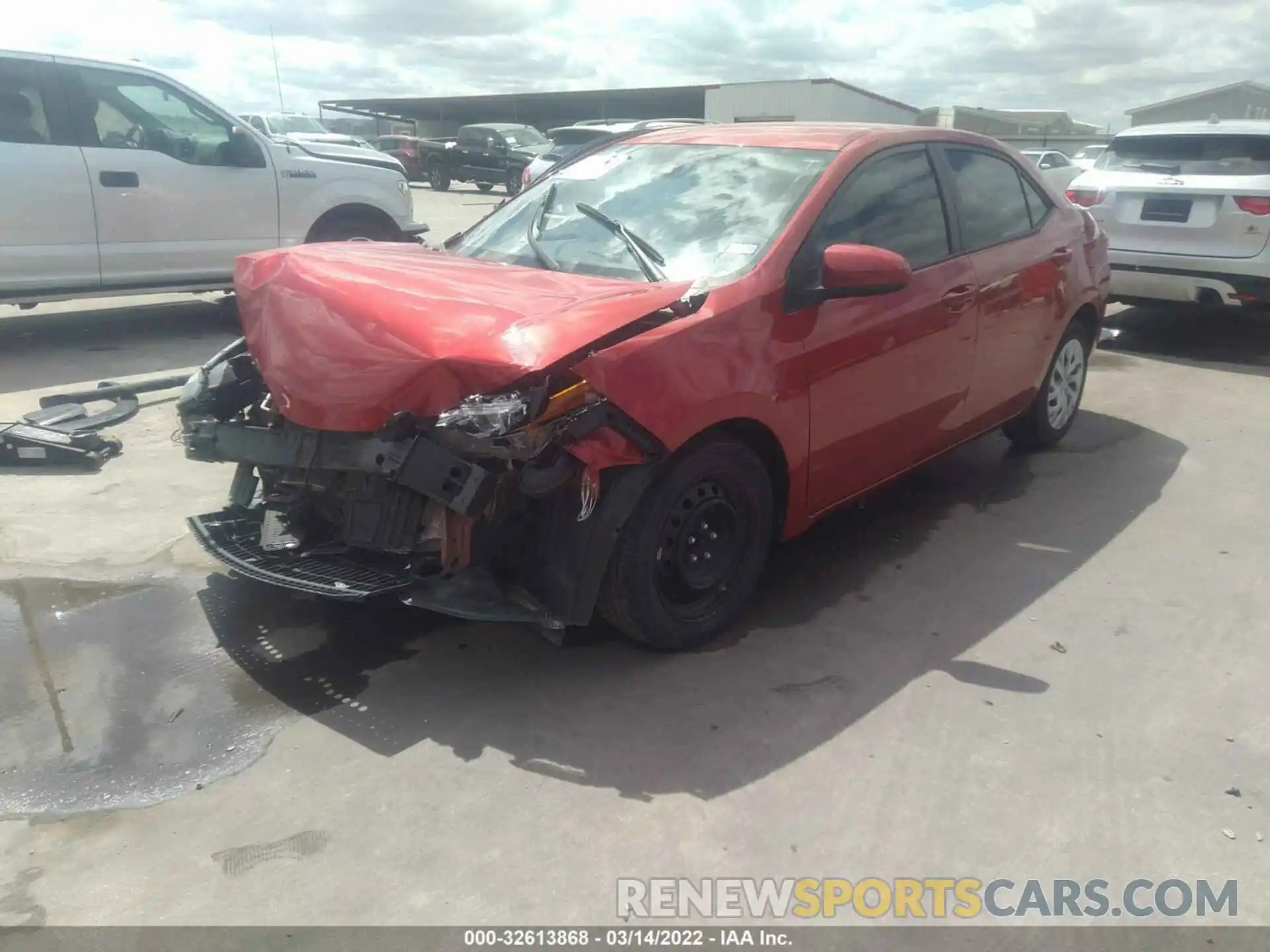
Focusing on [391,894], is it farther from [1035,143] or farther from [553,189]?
[1035,143]

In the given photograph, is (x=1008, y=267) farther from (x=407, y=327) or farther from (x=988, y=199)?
(x=407, y=327)

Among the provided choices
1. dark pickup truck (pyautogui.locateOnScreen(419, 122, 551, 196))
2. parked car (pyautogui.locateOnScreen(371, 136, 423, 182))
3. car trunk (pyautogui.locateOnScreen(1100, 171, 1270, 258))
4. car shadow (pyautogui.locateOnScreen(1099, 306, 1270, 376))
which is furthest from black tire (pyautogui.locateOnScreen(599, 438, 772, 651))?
parked car (pyautogui.locateOnScreen(371, 136, 423, 182))

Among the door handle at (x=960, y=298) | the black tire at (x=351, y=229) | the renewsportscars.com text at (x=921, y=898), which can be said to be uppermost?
the door handle at (x=960, y=298)

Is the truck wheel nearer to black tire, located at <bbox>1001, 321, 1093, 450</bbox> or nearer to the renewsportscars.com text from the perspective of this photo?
black tire, located at <bbox>1001, 321, 1093, 450</bbox>

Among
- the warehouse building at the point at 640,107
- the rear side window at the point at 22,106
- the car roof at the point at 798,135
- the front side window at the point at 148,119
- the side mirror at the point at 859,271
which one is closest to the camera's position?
the side mirror at the point at 859,271

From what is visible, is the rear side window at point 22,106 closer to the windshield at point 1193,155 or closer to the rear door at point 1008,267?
the rear door at point 1008,267

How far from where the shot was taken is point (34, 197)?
279 inches

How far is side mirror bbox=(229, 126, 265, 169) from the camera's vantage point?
26.3ft

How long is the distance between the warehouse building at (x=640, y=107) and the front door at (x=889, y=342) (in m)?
19.4

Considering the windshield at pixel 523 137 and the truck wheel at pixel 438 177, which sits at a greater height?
the windshield at pixel 523 137

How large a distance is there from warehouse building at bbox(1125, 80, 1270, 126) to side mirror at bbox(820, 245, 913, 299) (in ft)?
116

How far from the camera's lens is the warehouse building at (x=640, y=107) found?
116ft

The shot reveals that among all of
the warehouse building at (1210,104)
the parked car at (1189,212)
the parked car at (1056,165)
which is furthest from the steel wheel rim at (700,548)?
the warehouse building at (1210,104)

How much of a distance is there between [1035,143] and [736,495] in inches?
1257
